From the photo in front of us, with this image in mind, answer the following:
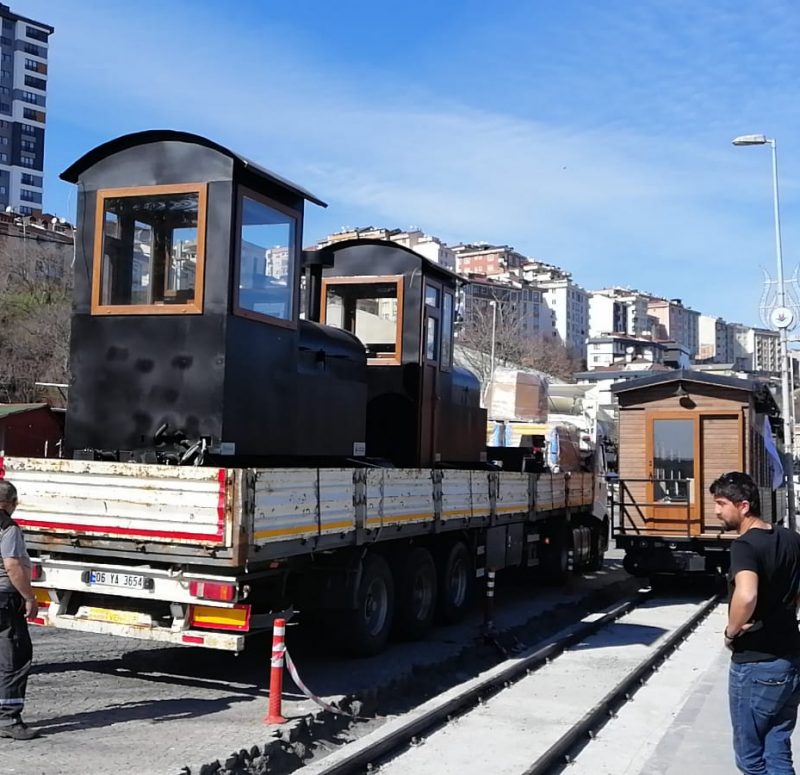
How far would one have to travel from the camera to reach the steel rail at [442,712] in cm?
566

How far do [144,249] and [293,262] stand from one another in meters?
1.29

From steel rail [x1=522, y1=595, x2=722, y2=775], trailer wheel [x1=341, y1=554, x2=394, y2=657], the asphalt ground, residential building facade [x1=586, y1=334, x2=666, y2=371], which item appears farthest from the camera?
residential building facade [x1=586, y1=334, x2=666, y2=371]

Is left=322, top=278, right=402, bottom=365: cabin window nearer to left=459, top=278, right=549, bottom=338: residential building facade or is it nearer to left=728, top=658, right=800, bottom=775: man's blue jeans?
left=728, top=658, right=800, bottom=775: man's blue jeans

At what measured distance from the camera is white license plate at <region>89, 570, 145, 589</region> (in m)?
6.72

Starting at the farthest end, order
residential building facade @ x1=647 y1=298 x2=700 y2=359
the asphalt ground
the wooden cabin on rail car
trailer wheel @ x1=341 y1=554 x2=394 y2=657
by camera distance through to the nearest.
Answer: residential building facade @ x1=647 y1=298 x2=700 y2=359, the wooden cabin on rail car, trailer wheel @ x1=341 y1=554 x2=394 y2=657, the asphalt ground

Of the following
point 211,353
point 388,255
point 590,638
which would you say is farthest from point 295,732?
point 388,255

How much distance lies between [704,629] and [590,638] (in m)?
2.01

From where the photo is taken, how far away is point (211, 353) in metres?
7.52

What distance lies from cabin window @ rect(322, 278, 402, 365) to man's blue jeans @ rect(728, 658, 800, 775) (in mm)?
7260

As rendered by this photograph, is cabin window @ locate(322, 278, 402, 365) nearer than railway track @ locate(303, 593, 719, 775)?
No

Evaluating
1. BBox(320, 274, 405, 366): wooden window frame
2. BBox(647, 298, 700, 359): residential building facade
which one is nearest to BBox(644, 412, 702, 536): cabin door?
BBox(320, 274, 405, 366): wooden window frame

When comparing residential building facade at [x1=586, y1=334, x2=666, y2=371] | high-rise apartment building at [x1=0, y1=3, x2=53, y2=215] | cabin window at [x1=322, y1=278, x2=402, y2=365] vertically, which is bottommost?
cabin window at [x1=322, y1=278, x2=402, y2=365]

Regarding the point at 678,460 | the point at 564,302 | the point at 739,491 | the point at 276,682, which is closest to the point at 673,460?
the point at 678,460

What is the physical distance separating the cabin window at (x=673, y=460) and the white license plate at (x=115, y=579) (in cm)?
1026
